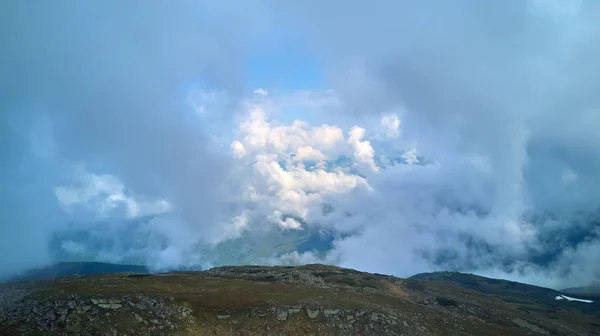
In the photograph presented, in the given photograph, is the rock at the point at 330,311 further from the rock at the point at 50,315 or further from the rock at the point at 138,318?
the rock at the point at 50,315

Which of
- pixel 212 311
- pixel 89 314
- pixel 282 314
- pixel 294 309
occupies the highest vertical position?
pixel 294 309

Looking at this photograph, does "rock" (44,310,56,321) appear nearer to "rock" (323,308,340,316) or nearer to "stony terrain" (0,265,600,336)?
"stony terrain" (0,265,600,336)

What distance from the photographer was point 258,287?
71.8 metres

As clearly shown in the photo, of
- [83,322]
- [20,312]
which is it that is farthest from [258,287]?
[20,312]

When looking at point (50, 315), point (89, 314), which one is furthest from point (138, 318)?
point (50, 315)

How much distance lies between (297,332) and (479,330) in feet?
108

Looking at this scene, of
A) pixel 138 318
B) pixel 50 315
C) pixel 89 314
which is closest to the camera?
pixel 50 315

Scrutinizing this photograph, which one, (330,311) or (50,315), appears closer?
(50,315)

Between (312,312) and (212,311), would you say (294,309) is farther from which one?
(212,311)

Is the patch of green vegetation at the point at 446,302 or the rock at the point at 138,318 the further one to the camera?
the patch of green vegetation at the point at 446,302

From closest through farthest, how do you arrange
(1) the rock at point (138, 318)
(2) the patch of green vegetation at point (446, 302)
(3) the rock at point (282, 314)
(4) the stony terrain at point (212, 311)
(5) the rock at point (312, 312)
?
(4) the stony terrain at point (212, 311), (1) the rock at point (138, 318), (3) the rock at point (282, 314), (5) the rock at point (312, 312), (2) the patch of green vegetation at point (446, 302)

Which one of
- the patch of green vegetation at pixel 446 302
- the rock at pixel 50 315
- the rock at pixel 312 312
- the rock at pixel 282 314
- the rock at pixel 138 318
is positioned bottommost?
the rock at pixel 50 315

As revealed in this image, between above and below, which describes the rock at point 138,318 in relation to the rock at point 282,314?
below

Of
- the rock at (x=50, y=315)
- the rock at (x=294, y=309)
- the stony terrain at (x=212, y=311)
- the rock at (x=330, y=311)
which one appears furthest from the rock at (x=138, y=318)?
the rock at (x=330, y=311)
